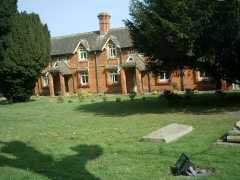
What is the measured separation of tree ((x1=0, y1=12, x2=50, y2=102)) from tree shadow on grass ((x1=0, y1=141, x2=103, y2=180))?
23.2 m

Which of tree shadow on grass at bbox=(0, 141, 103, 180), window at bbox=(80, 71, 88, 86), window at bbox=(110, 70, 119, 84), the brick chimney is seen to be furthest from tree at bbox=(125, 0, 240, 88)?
window at bbox=(80, 71, 88, 86)

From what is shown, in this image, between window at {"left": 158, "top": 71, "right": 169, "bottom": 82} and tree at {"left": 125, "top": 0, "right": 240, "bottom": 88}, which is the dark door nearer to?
window at {"left": 158, "top": 71, "right": 169, "bottom": 82}

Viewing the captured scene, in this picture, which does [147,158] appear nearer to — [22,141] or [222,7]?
[22,141]

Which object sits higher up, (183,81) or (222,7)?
(222,7)

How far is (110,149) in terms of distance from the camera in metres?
12.5

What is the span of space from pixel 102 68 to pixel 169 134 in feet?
118

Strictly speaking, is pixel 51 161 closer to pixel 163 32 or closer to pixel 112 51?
pixel 163 32

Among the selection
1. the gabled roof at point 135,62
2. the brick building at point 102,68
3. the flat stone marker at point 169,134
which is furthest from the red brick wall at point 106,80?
the flat stone marker at point 169,134

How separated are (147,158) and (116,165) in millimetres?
1032

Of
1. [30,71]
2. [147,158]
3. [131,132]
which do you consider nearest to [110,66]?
[30,71]

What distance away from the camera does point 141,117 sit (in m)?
20.2

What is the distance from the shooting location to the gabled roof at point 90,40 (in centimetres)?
4769

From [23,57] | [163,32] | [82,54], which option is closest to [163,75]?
[163,32]

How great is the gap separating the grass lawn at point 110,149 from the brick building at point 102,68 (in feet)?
80.2
